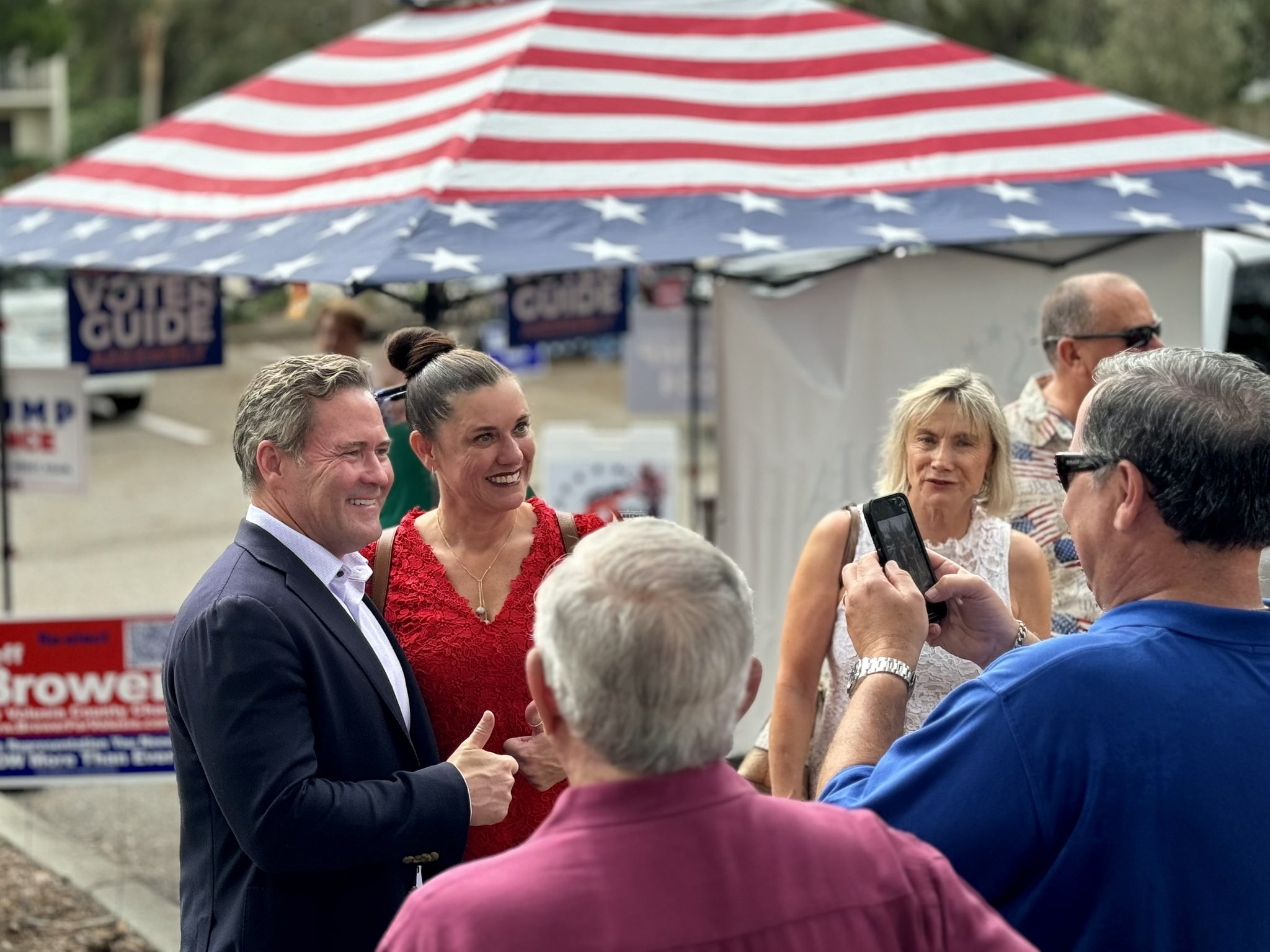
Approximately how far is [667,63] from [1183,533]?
4310 millimetres

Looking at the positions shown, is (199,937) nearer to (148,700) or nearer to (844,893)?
(844,893)

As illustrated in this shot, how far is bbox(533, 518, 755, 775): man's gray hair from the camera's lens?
146cm

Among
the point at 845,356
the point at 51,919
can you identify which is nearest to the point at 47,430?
the point at 51,919

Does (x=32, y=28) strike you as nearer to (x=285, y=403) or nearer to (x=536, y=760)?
(x=285, y=403)

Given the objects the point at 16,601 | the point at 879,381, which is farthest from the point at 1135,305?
the point at 16,601

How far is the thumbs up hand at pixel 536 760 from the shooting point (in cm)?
267

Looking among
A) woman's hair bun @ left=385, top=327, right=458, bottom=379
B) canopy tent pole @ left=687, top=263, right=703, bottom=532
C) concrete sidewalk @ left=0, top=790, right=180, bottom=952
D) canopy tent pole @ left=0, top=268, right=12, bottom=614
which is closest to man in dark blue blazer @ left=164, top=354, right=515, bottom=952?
woman's hair bun @ left=385, top=327, right=458, bottom=379

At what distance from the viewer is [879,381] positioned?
18.1 ft

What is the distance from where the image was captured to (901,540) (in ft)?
8.16

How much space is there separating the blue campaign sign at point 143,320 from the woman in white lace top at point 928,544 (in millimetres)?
3915

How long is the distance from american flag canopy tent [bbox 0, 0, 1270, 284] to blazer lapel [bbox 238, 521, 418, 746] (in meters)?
1.87

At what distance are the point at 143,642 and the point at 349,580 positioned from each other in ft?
10.9

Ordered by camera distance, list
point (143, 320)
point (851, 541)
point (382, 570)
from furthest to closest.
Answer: point (143, 320)
point (851, 541)
point (382, 570)

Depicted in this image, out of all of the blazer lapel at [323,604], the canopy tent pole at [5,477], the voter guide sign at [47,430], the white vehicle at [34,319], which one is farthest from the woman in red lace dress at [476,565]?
the white vehicle at [34,319]
